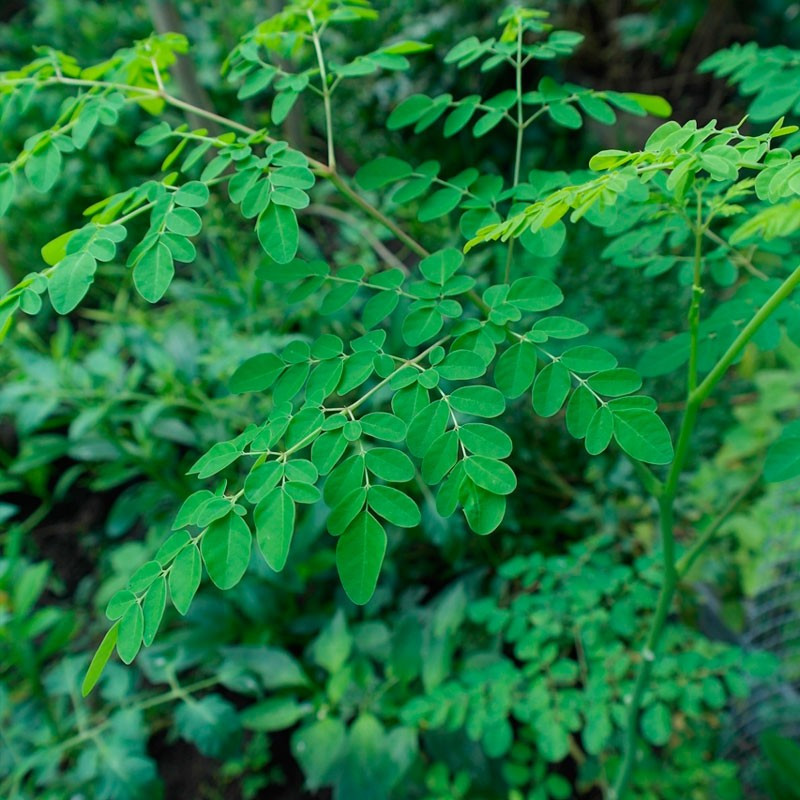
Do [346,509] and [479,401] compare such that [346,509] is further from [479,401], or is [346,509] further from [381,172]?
[381,172]

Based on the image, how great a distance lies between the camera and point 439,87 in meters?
2.94

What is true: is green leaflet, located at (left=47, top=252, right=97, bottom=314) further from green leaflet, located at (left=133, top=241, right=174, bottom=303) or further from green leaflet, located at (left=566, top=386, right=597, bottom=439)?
green leaflet, located at (left=566, top=386, right=597, bottom=439)

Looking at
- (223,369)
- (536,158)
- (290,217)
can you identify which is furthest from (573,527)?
(536,158)

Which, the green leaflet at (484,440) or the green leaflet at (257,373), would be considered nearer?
the green leaflet at (484,440)

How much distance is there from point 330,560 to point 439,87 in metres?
2.12

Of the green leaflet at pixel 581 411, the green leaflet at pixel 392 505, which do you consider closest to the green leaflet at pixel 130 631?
the green leaflet at pixel 392 505

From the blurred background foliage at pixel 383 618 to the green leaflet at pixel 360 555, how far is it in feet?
2.06

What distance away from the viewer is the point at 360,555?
25.4 inches

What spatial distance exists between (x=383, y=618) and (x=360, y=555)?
4.16 ft

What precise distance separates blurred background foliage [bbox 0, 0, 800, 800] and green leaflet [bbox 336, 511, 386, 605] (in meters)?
0.63

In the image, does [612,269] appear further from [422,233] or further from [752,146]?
[752,146]

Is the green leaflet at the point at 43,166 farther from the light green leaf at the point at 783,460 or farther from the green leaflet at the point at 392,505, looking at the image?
the light green leaf at the point at 783,460

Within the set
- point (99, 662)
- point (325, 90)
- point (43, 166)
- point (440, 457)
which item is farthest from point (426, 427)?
point (43, 166)

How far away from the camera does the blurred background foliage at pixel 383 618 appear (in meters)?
1.33
